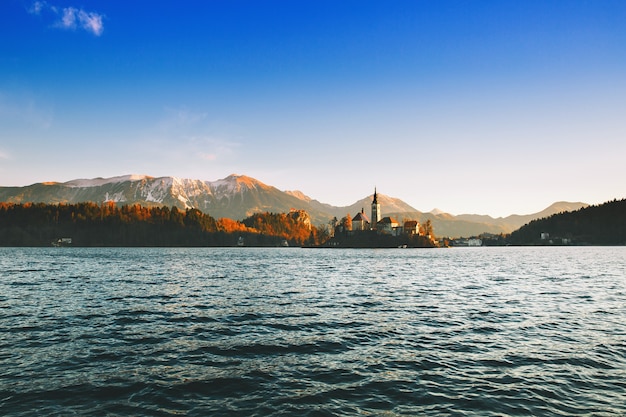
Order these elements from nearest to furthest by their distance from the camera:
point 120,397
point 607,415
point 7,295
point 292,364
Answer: point 607,415
point 120,397
point 292,364
point 7,295

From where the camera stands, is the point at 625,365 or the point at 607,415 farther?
the point at 625,365

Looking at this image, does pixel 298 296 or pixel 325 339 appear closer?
pixel 325 339

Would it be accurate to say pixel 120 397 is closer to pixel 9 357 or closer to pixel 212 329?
pixel 9 357

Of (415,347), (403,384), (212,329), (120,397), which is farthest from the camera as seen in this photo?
(212,329)

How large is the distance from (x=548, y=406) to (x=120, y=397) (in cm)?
1819

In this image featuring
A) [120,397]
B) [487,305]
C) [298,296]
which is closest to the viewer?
[120,397]

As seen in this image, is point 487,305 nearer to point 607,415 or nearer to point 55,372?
point 607,415

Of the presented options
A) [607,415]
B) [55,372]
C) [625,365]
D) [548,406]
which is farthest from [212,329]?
[625,365]

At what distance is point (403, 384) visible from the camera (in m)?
19.0

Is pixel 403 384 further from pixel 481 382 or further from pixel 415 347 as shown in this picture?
pixel 415 347

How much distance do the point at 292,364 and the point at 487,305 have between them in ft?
97.2

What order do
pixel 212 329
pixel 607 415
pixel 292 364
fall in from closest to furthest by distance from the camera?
pixel 607 415
pixel 292 364
pixel 212 329

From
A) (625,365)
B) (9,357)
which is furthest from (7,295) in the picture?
(625,365)

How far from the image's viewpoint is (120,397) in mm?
17188
